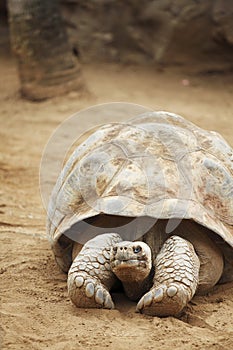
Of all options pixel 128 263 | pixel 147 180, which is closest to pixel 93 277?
pixel 128 263

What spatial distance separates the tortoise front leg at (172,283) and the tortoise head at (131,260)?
9 cm

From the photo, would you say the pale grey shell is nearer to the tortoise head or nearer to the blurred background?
the tortoise head

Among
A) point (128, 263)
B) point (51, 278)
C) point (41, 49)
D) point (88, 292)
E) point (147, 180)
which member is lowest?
point (41, 49)

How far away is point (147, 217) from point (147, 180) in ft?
0.62

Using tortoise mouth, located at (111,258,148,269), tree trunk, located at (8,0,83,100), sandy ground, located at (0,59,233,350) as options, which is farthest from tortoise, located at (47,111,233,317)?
tree trunk, located at (8,0,83,100)

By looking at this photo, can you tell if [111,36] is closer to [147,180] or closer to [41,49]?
[41,49]

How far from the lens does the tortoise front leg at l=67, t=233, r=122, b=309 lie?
3.11 m

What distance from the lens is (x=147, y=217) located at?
334 centimetres

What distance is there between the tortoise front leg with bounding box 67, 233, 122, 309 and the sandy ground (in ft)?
0.18

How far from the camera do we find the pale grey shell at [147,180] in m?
3.31

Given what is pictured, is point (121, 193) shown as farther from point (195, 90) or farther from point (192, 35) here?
point (192, 35)

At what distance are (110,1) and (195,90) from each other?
5.94 ft

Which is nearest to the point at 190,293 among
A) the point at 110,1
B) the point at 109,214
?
the point at 109,214

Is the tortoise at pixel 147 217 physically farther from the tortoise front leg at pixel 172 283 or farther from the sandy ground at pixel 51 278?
the sandy ground at pixel 51 278
